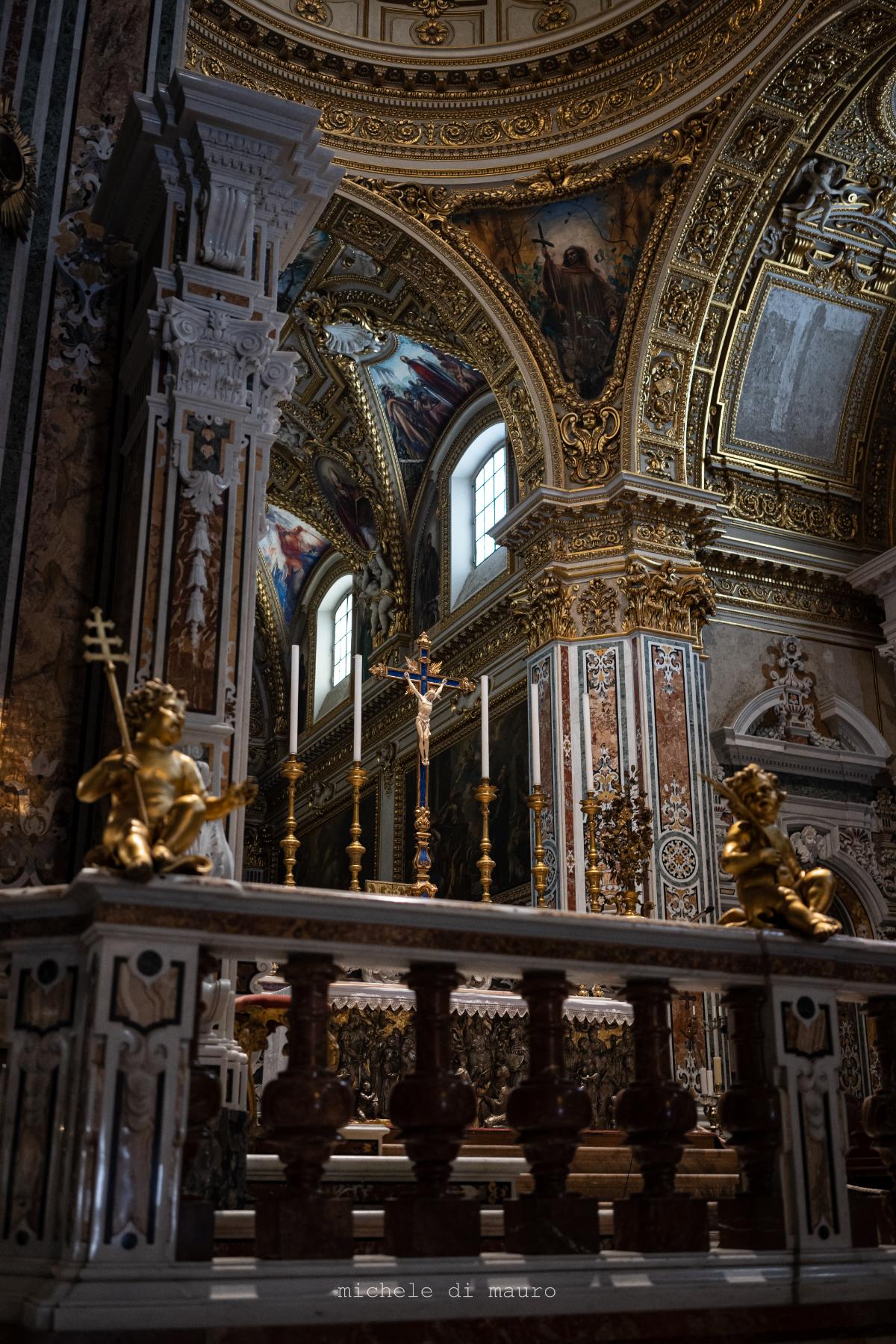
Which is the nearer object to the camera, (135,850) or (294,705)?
(135,850)

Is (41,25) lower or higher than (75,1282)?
higher

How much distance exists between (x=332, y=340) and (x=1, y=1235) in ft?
53.6

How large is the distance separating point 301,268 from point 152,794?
13.9 m

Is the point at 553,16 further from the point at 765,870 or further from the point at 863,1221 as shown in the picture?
Answer: the point at 863,1221

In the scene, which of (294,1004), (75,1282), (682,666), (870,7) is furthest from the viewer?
(682,666)

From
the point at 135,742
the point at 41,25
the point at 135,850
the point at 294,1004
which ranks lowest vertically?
the point at 294,1004

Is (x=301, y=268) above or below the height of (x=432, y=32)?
below

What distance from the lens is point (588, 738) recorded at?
1394cm

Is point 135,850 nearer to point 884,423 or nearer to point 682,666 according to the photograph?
point 682,666

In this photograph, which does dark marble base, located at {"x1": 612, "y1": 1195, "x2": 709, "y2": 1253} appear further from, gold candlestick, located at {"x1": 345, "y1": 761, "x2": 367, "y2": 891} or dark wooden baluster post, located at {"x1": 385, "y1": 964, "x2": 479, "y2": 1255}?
gold candlestick, located at {"x1": 345, "y1": 761, "x2": 367, "y2": 891}

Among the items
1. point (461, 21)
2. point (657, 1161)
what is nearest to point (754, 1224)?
point (657, 1161)

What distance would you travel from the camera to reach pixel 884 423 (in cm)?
1630

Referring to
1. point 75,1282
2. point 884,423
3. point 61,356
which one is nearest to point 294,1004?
point 75,1282

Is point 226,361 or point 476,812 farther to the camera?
point 476,812
